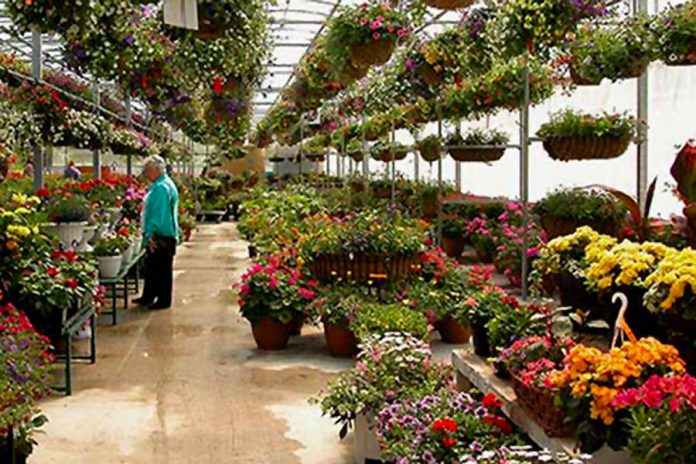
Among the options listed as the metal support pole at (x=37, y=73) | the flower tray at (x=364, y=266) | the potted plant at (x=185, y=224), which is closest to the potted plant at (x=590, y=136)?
the flower tray at (x=364, y=266)

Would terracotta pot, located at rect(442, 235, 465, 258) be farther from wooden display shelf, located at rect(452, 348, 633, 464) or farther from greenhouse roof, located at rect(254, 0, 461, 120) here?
wooden display shelf, located at rect(452, 348, 633, 464)

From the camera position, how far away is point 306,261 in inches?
271

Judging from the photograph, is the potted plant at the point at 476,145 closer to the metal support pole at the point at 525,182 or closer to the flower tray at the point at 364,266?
the metal support pole at the point at 525,182

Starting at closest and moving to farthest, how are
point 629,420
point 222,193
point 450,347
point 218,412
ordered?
point 629,420
point 218,412
point 450,347
point 222,193

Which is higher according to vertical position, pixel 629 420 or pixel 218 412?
pixel 629 420

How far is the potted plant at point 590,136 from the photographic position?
6672mm

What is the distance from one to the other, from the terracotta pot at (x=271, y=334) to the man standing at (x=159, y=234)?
7.05 feet

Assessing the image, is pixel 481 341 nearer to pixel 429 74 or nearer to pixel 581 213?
pixel 581 213

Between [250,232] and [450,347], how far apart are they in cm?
630

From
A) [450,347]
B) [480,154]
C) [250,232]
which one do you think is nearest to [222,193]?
[250,232]

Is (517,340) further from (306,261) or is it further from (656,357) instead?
(306,261)

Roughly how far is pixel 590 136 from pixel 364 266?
1.91 m

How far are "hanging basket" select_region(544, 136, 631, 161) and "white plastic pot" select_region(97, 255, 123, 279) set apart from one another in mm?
3615

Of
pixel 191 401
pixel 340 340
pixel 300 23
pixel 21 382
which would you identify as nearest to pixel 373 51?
pixel 340 340
